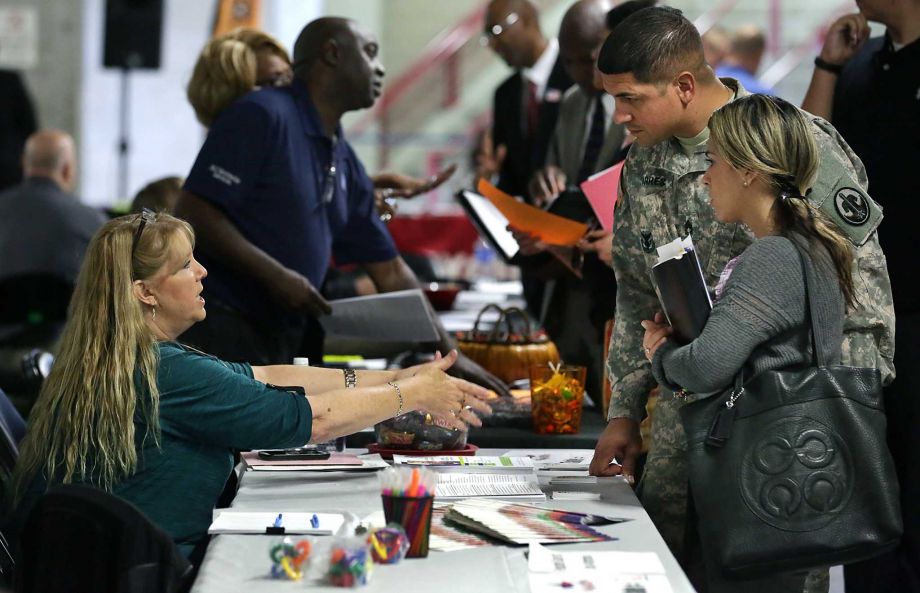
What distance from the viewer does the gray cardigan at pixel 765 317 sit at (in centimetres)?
221

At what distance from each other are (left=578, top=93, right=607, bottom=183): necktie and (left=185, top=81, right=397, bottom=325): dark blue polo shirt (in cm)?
87

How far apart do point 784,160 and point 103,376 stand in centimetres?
126

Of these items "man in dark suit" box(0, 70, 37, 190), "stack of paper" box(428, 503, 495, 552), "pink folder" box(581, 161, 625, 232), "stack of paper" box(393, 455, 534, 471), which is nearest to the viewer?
"stack of paper" box(428, 503, 495, 552)

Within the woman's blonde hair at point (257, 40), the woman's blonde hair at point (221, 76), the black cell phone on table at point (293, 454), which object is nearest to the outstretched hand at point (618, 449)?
the black cell phone on table at point (293, 454)

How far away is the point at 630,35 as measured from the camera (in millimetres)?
2643

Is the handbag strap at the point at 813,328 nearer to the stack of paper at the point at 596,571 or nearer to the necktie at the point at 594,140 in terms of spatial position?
the stack of paper at the point at 596,571

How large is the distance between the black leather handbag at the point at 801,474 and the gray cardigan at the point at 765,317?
0.08 feet

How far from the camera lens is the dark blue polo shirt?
12.0 ft

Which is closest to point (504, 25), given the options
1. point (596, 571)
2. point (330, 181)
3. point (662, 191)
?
point (330, 181)

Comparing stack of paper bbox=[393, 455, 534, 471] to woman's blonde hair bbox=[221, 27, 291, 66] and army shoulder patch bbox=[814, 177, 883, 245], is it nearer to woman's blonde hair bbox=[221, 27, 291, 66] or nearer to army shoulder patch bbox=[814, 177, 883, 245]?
army shoulder patch bbox=[814, 177, 883, 245]

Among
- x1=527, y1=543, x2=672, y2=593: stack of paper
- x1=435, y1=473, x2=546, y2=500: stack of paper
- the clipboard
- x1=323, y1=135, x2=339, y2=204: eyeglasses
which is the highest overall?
x1=323, y1=135, x2=339, y2=204: eyeglasses

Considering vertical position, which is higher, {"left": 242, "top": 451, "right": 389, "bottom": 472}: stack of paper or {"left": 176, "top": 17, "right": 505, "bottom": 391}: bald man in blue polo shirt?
{"left": 176, "top": 17, "right": 505, "bottom": 391}: bald man in blue polo shirt

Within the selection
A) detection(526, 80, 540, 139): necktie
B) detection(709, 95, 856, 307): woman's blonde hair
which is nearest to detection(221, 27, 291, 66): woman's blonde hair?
detection(526, 80, 540, 139): necktie

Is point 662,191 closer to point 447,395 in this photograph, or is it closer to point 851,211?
point 851,211
